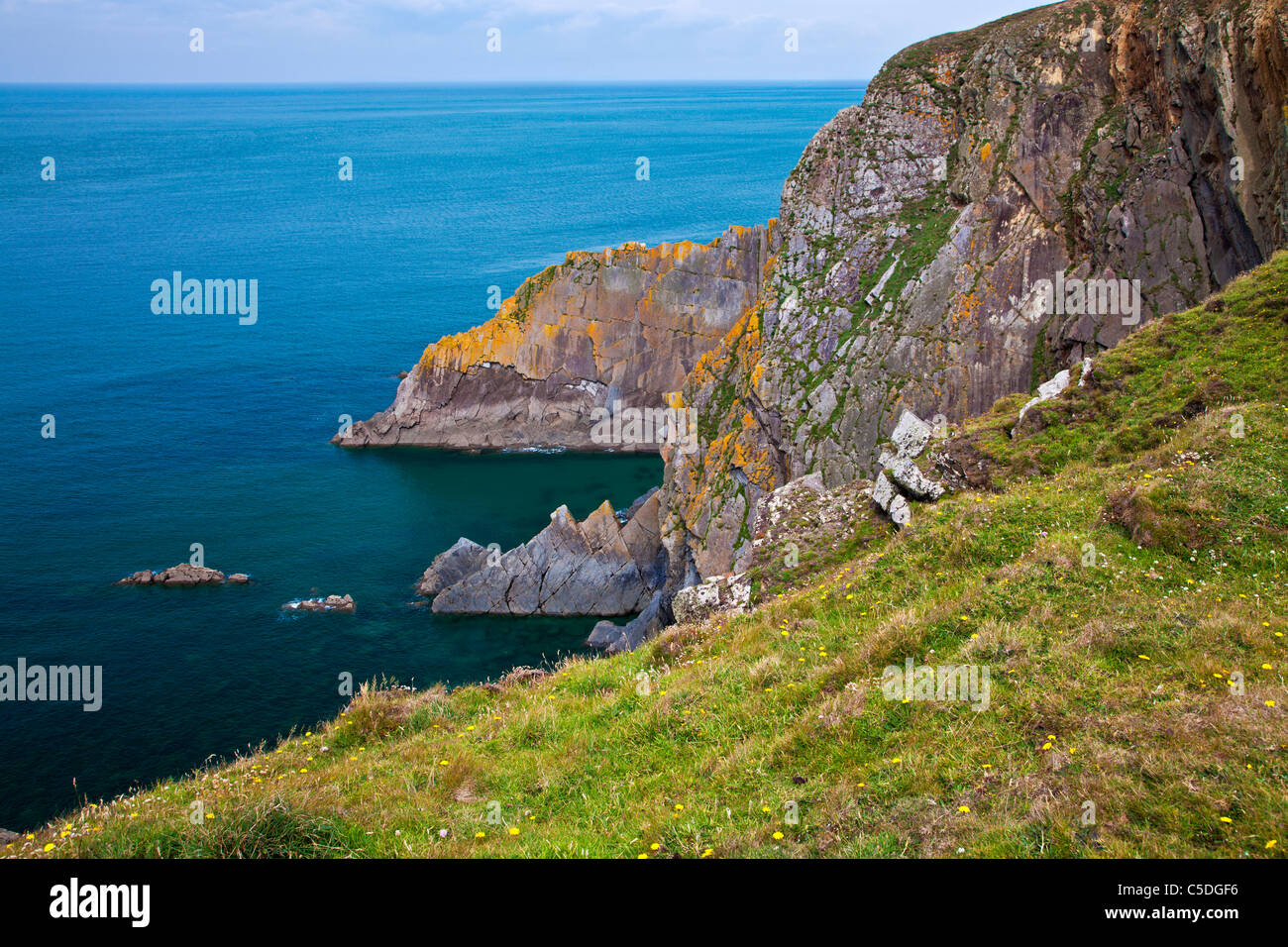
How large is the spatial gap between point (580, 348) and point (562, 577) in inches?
1342

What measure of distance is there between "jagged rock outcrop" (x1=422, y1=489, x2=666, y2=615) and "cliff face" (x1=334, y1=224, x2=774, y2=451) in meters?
26.5

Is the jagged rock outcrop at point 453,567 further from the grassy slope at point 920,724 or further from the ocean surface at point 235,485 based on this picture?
the grassy slope at point 920,724

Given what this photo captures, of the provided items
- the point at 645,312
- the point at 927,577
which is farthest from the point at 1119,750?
the point at 645,312

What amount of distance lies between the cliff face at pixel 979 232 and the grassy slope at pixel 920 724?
22.9 metres

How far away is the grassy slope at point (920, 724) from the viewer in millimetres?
9352

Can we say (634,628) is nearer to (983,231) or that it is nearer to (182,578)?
(182,578)

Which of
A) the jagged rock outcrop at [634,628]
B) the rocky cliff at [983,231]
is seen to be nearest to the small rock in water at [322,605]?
the jagged rock outcrop at [634,628]

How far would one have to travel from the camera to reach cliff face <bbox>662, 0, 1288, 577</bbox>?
39.0 metres

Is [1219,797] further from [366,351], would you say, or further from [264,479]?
[366,351]

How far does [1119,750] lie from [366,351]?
314ft

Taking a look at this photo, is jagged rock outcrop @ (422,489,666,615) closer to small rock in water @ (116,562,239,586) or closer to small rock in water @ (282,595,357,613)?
small rock in water @ (282,595,357,613)

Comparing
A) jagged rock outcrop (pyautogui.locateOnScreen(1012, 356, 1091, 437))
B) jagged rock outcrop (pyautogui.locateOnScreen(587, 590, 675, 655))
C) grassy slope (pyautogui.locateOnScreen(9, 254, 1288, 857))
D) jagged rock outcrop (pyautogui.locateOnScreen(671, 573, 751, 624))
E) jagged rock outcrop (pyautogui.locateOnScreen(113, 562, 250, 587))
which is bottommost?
jagged rock outcrop (pyautogui.locateOnScreen(587, 590, 675, 655))

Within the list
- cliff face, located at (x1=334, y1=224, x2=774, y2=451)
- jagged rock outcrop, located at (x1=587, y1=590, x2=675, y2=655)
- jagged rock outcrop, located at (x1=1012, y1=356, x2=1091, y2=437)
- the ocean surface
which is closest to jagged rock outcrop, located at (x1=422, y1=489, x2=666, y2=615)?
the ocean surface

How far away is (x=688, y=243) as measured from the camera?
79.3m
